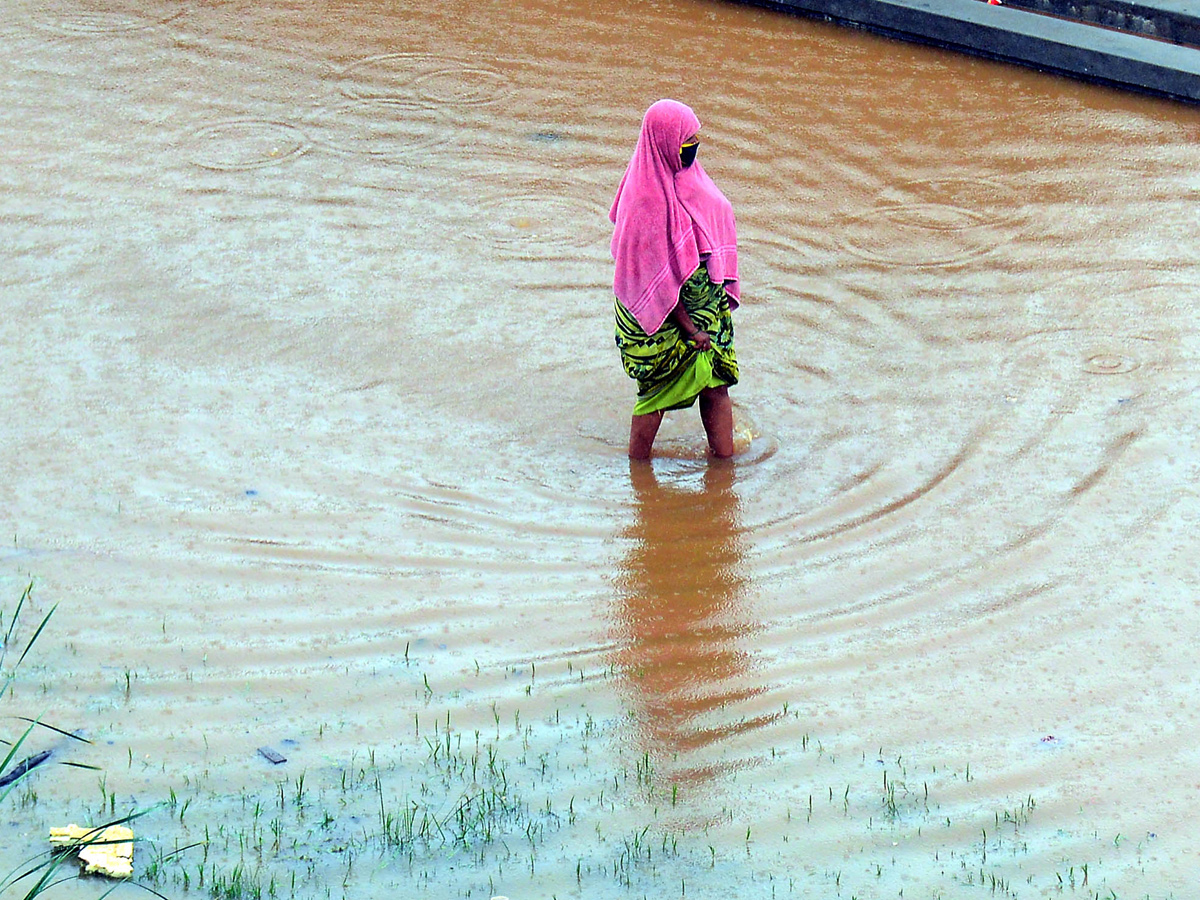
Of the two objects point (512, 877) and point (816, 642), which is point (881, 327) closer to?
point (816, 642)

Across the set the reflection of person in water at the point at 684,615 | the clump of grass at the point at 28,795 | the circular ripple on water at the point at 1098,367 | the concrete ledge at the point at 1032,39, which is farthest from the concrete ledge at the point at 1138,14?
the clump of grass at the point at 28,795

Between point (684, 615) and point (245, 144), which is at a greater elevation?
point (245, 144)

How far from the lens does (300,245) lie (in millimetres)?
8039

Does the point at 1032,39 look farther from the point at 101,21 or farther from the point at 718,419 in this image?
the point at 101,21

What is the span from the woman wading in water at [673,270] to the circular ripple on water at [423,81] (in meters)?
4.68

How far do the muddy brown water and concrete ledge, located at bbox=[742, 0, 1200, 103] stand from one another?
21cm

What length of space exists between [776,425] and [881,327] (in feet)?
3.76

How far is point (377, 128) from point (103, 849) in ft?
21.1

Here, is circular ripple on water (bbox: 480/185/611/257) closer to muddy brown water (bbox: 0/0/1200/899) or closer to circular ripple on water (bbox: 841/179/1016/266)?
muddy brown water (bbox: 0/0/1200/899)

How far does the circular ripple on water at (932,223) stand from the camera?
793 cm

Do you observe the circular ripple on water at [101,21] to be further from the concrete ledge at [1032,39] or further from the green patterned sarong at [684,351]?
the green patterned sarong at [684,351]

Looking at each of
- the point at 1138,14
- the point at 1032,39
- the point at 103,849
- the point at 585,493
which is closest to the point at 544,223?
the point at 585,493

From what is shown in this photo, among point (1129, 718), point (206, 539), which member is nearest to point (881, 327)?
point (1129, 718)

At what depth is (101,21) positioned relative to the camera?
11.5 meters
